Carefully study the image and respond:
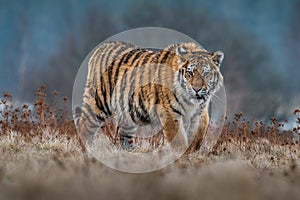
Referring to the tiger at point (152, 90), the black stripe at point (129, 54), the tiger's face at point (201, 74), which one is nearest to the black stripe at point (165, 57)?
the tiger at point (152, 90)

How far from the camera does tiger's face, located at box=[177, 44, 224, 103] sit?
5438 millimetres

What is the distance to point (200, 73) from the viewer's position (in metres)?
5.48

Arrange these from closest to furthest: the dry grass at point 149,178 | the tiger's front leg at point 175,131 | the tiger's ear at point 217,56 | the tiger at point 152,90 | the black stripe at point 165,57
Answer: the dry grass at point 149,178 → the tiger's front leg at point 175,131 → the tiger at point 152,90 → the tiger's ear at point 217,56 → the black stripe at point 165,57

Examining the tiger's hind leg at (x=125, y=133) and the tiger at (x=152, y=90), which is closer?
the tiger at (x=152, y=90)

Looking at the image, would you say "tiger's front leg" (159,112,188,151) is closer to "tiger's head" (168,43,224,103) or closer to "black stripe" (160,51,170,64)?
"tiger's head" (168,43,224,103)

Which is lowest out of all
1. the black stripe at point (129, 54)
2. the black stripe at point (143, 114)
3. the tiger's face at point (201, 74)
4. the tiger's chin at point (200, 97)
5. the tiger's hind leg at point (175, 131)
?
the tiger's hind leg at point (175, 131)

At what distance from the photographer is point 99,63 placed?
22.0ft

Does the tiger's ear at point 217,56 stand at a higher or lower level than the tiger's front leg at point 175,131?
higher

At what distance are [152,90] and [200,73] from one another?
0.75 metres

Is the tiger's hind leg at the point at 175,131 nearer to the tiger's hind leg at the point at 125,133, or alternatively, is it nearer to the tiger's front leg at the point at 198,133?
the tiger's front leg at the point at 198,133

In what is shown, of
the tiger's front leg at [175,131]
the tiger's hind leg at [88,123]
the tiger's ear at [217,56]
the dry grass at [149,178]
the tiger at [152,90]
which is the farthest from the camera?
the tiger's hind leg at [88,123]

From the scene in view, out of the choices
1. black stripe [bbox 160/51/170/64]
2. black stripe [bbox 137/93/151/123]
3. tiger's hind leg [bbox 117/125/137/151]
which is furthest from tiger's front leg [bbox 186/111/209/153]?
tiger's hind leg [bbox 117/125/137/151]

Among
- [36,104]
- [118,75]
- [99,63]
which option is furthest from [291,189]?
[36,104]

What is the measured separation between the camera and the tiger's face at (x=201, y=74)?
17.8 ft
